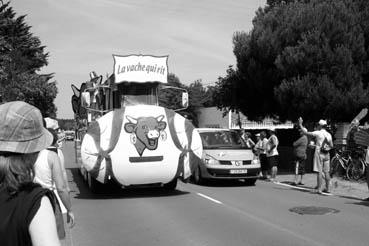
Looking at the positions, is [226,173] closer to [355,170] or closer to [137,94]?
[137,94]

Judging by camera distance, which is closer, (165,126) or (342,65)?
(165,126)

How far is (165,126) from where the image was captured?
12367 millimetres

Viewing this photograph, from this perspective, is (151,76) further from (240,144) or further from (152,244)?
(152,244)

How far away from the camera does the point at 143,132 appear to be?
12.1 meters

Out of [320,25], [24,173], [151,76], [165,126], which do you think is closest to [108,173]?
[165,126]

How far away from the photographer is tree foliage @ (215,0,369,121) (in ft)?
62.2

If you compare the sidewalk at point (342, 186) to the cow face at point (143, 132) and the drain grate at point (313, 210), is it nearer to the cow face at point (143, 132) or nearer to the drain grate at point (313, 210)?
the drain grate at point (313, 210)

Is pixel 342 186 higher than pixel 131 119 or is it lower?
lower

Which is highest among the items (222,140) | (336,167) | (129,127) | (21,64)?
(21,64)

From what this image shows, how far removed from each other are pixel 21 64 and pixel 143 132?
3517cm

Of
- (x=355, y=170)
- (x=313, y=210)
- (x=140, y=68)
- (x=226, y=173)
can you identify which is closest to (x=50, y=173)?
(x=313, y=210)

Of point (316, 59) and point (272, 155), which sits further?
point (316, 59)

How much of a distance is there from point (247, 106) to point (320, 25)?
538 centimetres

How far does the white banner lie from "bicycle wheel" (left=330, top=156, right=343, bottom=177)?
6.21m
